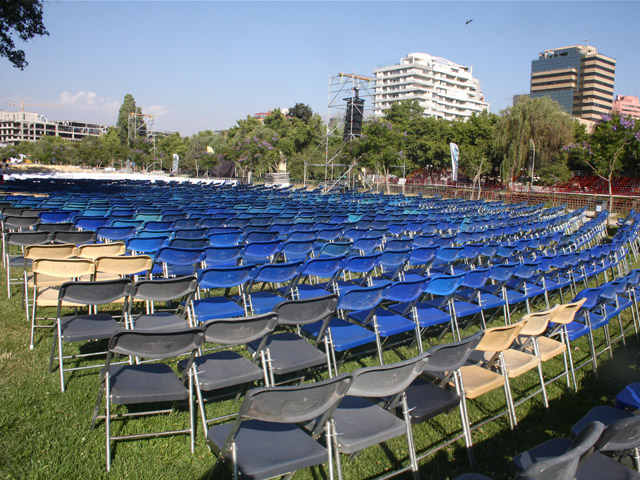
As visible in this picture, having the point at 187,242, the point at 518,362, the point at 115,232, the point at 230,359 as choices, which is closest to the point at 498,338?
the point at 518,362

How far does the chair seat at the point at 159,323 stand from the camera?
359 centimetres

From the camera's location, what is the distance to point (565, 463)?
165cm

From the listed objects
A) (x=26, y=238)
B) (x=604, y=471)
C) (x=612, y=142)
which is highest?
(x=612, y=142)

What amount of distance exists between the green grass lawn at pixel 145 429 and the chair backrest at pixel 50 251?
2.41ft

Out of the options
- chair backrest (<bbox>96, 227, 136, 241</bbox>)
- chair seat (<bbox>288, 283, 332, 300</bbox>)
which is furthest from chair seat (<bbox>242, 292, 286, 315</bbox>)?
chair backrest (<bbox>96, 227, 136, 241</bbox>)

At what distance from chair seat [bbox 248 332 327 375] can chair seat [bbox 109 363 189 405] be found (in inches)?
23.7

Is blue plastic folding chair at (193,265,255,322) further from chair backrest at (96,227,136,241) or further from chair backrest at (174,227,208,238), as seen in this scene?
chair backrest at (96,227,136,241)

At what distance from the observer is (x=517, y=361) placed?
350cm

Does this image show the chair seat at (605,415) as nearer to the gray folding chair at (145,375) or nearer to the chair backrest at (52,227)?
the gray folding chair at (145,375)

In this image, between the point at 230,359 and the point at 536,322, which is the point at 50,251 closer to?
the point at 230,359

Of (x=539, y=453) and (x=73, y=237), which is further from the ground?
(x=73, y=237)

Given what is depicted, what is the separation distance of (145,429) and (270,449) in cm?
113

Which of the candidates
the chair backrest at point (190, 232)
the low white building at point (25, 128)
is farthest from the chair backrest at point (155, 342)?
the low white building at point (25, 128)

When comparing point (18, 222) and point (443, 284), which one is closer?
point (443, 284)
